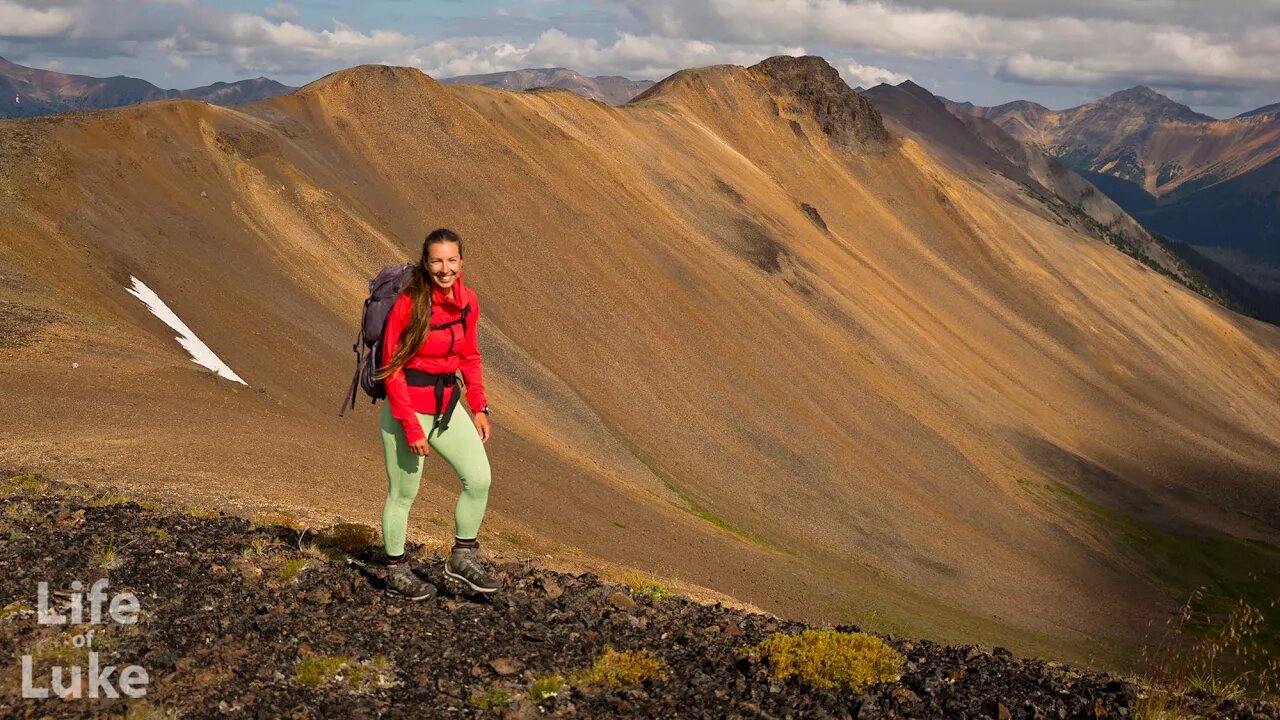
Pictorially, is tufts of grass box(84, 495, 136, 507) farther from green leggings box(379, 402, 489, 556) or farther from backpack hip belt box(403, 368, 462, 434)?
backpack hip belt box(403, 368, 462, 434)

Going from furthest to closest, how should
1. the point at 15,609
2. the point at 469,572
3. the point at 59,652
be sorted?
the point at 469,572, the point at 15,609, the point at 59,652

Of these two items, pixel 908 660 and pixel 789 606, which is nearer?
pixel 908 660

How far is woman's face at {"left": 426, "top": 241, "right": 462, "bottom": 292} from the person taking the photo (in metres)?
8.24

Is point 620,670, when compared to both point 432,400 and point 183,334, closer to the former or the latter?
point 432,400

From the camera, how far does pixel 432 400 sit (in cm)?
850

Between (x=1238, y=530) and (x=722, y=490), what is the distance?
149 feet

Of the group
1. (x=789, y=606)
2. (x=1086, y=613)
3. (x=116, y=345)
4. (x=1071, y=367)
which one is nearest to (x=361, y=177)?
(x=116, y=345)

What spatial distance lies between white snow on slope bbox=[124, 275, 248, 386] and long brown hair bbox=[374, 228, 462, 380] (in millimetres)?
21918

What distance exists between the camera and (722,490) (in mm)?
46875

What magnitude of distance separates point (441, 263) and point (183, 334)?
1084 inches

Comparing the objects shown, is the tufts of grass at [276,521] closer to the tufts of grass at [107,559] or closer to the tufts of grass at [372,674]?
the tufts of grass at [107,559]

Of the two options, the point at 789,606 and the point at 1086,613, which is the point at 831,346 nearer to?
the point at 1086,613

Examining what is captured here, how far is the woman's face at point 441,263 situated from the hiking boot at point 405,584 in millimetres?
2701

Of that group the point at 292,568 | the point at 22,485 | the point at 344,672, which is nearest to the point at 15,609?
the point at 292,568
